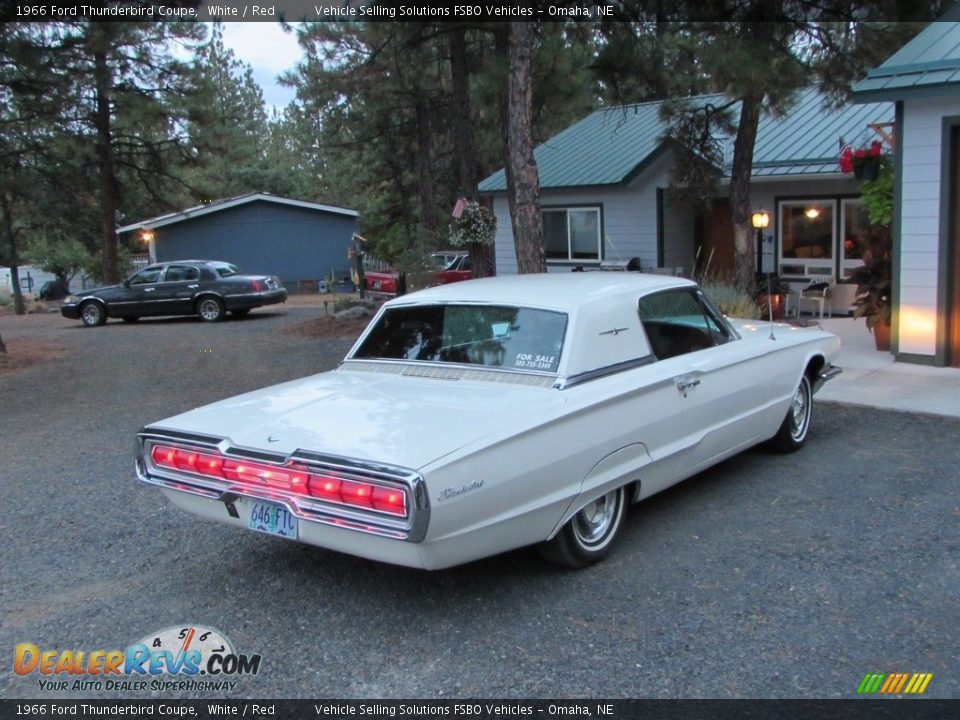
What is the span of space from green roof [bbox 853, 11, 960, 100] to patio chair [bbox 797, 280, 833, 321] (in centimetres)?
449

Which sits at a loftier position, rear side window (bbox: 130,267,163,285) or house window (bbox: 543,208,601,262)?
house window (bbox: 543,208,601,262)

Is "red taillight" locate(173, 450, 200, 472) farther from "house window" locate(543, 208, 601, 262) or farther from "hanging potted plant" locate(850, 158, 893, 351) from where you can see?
"house window" locate(543, 208, 601, 262)

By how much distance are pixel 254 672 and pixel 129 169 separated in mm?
Result: 25820

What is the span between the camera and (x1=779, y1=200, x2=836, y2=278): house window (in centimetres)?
1514

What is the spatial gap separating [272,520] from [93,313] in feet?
62.5

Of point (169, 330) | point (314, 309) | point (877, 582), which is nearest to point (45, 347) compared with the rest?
point (169, 330)

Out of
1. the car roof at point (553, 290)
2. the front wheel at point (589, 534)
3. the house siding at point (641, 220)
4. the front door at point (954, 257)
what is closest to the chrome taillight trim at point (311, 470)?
the front wheel at point (589, 534)

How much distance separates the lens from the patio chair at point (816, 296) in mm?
13578

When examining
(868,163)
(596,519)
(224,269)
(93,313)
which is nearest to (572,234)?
(224,269)

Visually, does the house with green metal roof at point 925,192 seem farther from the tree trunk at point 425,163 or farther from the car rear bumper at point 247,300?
the tree trunk at point 425,163

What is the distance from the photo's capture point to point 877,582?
4.45m

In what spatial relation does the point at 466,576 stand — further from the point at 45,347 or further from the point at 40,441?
the point at 45,347

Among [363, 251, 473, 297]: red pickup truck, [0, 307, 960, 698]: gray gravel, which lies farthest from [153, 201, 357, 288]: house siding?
[0, 307, 960, 698]: gray gravel

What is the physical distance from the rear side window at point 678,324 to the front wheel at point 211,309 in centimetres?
1624
